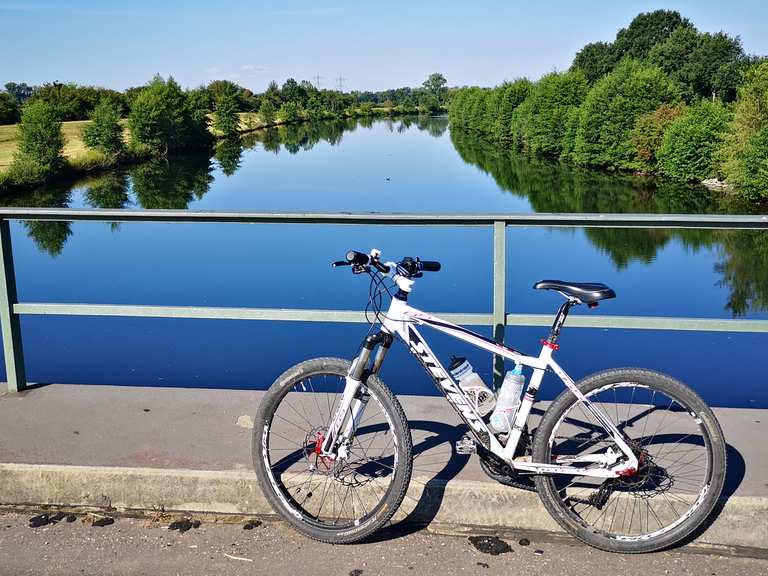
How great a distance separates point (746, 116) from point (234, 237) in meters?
→ 28.5

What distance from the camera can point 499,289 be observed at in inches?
170

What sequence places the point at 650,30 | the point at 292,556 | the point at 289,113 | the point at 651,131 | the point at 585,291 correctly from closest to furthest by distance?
the point at 585,291 → the point at 292,556 → the point at 651,131 → the point at 650,30 → the point at 289,113

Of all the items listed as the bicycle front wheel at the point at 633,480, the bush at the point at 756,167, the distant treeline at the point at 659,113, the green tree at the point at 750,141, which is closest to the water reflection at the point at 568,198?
the bush at the point at 756,167

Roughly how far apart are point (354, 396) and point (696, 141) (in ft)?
167

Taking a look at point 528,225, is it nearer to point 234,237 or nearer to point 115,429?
point 115,429

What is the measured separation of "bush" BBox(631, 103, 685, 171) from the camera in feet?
183

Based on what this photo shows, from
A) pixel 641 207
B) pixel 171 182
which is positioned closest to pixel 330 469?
pixel 641 207

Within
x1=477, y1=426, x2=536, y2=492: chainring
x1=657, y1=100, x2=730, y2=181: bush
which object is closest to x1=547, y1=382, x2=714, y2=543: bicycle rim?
Result: x1=477, y1=426, x2=536, y2=492: chainring

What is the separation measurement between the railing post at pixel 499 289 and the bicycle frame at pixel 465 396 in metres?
0.80

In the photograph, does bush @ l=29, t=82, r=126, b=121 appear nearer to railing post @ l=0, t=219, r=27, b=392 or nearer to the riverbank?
the riverbank

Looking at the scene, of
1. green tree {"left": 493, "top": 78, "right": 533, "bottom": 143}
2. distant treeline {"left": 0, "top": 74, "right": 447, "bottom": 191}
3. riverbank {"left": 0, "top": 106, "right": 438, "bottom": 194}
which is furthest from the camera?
green tree {"left": 493, "top": 78, "right": 533, "bottom": 143}

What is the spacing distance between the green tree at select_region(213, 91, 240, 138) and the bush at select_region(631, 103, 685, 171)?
189 feet

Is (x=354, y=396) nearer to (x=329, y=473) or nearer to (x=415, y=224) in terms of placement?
(x=329, y=473)

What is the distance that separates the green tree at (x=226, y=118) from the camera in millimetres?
102562
